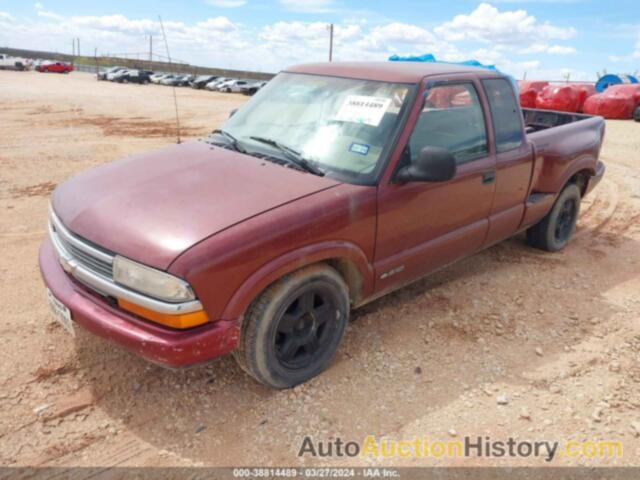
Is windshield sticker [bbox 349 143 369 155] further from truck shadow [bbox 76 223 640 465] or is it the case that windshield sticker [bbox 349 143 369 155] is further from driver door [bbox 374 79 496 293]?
truck shadow [bbox 76 223 640 465]

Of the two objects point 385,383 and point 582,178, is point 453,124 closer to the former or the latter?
point 385,383

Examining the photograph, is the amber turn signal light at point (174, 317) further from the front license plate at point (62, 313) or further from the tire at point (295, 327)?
the front license plate at point (62, 313)

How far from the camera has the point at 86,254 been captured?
268cm

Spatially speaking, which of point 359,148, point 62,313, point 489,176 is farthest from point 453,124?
point 62,313

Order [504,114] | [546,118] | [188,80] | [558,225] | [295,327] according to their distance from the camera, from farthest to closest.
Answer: [188,80], [546,118], [558,225], [504,114], [295,327]

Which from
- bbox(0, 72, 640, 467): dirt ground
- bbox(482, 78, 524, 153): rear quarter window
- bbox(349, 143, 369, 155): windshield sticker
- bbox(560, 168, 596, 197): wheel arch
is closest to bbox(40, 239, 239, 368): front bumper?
bbox(0, 72, 640, 467): dirt ground

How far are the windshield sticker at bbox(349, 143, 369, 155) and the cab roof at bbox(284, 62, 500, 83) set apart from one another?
591 millimetres

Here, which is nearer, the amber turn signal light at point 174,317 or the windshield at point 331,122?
the amber turn signal light at point 174,317

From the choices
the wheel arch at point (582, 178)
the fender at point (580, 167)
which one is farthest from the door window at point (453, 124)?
the wheel arch at point (582, 178)

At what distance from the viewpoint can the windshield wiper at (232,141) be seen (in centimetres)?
346

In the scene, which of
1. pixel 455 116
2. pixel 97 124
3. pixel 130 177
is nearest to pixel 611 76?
pixel 97 124

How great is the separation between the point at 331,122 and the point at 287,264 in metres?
1.14

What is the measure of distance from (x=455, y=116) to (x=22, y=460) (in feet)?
11.1

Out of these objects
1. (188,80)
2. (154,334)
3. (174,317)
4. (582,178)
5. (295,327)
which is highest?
(188,80)
